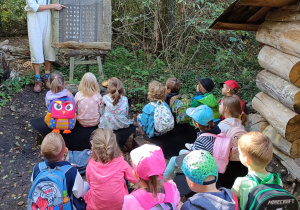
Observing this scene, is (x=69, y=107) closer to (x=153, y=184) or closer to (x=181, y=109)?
(x=181, y=109)

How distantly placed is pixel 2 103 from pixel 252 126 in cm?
481

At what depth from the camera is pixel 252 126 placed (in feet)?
18.3

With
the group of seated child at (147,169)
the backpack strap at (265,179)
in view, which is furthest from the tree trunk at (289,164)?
the backpack strap at (265,179)

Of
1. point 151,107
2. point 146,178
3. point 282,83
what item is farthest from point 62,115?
point 282,83

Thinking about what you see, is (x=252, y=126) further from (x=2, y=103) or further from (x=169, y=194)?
(x=2, y=103)

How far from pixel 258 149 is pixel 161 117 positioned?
7.19 feet

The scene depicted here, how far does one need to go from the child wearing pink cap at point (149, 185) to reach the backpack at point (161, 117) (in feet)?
7.03

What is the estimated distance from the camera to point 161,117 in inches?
193

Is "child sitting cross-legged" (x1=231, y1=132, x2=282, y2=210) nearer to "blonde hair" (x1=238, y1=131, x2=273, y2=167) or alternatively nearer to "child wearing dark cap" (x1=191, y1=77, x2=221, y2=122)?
"blonde hair" (x1=238, y1=131, x2=273, y2=167)

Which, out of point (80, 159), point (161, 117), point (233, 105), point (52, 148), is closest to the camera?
point (52, 148)

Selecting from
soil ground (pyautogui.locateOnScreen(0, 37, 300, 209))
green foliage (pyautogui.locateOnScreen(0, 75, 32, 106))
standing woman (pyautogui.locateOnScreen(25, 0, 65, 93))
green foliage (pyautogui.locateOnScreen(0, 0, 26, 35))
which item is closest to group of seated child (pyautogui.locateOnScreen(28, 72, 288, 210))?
soil ground (pyautogui.locateOnScreen(0, 37, 300, 209))

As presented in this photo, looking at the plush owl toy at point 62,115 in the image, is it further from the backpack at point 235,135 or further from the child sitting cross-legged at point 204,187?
the child sitting cross-legged at point 204,187

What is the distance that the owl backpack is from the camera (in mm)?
5016

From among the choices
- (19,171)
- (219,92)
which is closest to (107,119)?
(19,171)
